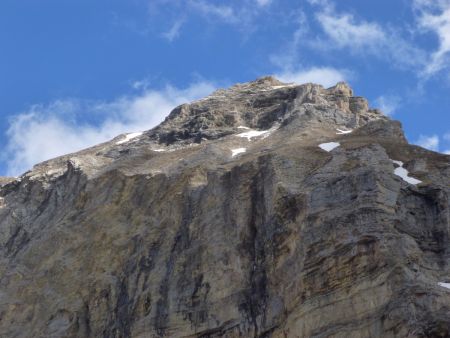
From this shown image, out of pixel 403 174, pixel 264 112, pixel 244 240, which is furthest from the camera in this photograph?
pixel 264 112

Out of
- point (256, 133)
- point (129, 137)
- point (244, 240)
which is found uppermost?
point (129, 137)

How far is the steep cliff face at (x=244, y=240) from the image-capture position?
128 feet

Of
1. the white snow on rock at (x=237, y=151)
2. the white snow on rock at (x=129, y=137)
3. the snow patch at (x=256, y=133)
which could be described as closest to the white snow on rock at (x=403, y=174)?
the white snow on rock at (x=237, y=151)

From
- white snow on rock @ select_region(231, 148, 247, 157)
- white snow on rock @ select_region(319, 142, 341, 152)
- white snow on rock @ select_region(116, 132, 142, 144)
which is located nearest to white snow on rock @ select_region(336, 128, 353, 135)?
white snow on rock @ select_region(231, 148, 247, 157)

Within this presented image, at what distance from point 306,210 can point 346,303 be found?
20.0 ft

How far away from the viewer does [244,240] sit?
46312mm

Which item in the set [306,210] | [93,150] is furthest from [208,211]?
[93,150]

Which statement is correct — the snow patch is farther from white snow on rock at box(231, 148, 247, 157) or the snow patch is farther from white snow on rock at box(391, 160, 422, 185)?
white snow on rock at box(391, 160, 422, 185)

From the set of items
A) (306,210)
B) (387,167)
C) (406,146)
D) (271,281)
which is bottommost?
(271,281)

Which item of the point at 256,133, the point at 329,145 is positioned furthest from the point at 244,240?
the point at 256,133

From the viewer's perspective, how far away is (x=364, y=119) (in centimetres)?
7038

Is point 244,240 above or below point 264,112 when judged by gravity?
below

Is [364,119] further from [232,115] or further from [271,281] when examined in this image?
[271,281]

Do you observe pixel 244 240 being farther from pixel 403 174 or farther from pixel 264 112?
pixel 264 112
